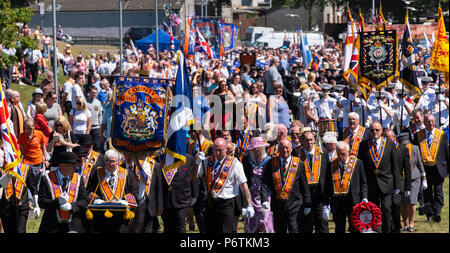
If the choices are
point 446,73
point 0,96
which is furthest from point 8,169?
point 446,73

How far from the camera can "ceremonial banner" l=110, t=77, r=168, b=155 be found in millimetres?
10961

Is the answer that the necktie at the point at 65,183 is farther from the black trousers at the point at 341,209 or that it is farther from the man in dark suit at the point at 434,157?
the man in dark suit at the point at 434,157

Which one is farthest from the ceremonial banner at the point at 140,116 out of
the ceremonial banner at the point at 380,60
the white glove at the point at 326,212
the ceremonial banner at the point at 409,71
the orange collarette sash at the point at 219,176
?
the ceremonial banner at the point at 409,71

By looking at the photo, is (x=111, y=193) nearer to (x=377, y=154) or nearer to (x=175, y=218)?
(x=175, y=218)

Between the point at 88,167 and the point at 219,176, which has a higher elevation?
the point at 88,167

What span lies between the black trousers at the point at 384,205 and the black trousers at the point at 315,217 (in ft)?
2.84

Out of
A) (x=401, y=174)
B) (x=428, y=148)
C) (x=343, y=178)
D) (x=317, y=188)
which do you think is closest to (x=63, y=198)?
(x=317, y=188)

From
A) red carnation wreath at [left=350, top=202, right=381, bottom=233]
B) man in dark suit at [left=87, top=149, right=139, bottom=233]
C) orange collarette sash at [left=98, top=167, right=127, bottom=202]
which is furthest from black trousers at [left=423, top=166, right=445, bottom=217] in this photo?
orange collarette sash at [left=98, top=167, right=127, bottom=202]

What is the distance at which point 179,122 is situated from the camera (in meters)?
11.2

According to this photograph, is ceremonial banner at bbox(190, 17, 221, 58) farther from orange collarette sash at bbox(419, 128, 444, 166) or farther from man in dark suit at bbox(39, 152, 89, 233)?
man in dark suit at bbox(39, 152, 89, 233)

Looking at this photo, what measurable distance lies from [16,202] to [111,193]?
1.59 meters

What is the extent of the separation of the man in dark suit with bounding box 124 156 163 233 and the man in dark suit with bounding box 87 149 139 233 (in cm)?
52

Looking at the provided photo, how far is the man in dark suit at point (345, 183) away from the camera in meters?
11.3
